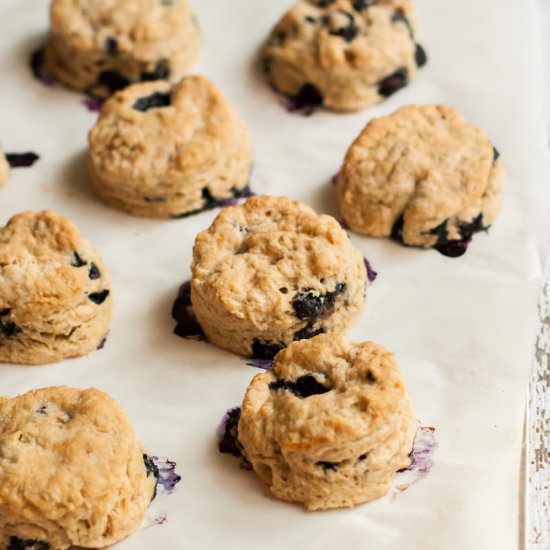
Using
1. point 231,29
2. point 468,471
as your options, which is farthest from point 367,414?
point 231,29

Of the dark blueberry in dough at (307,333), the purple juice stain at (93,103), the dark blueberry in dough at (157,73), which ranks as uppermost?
the dark blueberry in dough at (157,73)

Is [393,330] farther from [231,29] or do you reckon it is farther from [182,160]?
[231,29]

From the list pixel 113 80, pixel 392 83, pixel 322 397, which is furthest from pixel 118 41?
pixel 322 397

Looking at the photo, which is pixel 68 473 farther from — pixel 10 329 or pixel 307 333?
pixel 307 333

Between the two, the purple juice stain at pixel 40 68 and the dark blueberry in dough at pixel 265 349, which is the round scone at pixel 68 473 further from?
the purple juice stain at pixel 40 68

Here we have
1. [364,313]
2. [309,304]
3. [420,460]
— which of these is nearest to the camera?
[420,460]

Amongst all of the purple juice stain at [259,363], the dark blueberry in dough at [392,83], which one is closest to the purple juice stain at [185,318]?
the purple juice stain at [259,363]
